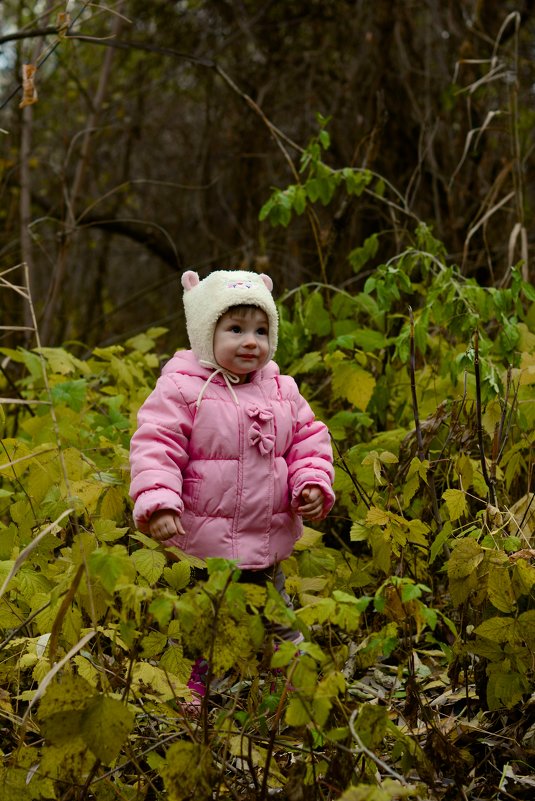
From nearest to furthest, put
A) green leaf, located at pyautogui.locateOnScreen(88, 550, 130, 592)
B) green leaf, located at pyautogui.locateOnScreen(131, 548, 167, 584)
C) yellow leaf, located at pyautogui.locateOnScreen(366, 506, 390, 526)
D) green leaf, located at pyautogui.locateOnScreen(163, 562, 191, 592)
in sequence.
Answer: green leaf, located at pyautogui.locateOnScreen(88, 550, 130, 592), green leaf, located at pyautogui.locateOnScreen(131, 548, 167, 584), green leaf, located at pyautogui.locateOnScreen(163, 562, 191, 592), yellow leaf, located at pyautogui.locateOnScreen(366, 506, 390, 526)

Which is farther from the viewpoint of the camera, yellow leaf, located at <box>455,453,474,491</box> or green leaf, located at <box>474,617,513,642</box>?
yellow leaf, located at <box>455,453,474,491</box>

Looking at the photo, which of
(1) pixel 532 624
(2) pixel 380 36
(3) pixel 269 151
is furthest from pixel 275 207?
(3) pixel 269 151

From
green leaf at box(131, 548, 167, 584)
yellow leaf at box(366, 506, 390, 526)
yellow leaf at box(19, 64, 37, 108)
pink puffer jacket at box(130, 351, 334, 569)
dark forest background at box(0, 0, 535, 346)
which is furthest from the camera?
dark forest background at box(0, 0, 535, 346)

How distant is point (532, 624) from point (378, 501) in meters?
0.60

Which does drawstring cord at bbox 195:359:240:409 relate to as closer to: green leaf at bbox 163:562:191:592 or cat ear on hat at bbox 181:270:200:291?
cat ear on hat at bbox 181:270:200:291

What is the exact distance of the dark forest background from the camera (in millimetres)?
5012

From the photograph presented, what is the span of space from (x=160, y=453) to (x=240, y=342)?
0.36 metres

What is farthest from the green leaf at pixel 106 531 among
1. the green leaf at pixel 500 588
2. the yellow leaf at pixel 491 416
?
the yellow leaf at pixel 491 416

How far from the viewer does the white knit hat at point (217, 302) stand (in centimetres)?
237

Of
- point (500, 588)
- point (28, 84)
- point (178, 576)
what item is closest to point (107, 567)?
point (178, 576)

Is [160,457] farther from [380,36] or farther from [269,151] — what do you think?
[269,151]

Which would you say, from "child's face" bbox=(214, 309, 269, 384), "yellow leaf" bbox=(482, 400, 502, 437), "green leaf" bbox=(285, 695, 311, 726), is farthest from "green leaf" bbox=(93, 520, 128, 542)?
"yellow leaf" bbox=(482, 400, 502, 437)

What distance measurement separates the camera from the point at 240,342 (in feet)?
7.79

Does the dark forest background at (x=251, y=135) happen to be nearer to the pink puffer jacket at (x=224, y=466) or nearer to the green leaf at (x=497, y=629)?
the pink puffer jacket at (x=224, y=466)
